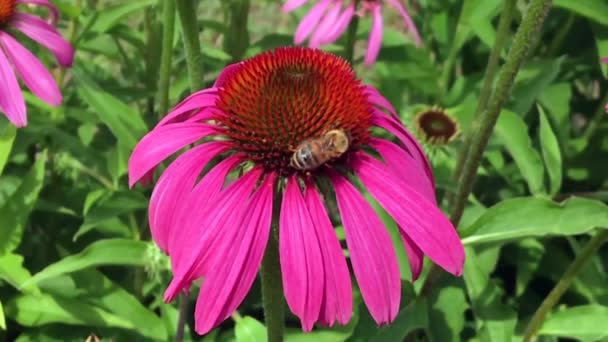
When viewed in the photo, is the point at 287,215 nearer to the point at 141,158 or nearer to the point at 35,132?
the point at 141,158

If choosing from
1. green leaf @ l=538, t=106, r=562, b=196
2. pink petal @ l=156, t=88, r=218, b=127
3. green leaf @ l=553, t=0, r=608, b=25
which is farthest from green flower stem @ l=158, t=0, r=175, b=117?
green leaf @ l=553, t=0, r=608, b=25

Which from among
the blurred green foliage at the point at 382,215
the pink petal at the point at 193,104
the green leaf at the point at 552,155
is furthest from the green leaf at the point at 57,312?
the green leaf at the point at 552,155

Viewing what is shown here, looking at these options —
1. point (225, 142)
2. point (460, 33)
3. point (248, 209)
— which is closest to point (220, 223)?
point (248, 209)

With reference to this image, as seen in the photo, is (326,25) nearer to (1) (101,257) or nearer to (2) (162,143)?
(1) (101,257)

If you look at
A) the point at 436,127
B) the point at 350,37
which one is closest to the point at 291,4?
the point at 350,37

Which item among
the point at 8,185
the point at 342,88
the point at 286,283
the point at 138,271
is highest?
the point at 342,88

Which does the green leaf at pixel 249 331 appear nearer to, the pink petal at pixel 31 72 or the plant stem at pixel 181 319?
the plant stem at pixel 181 319
